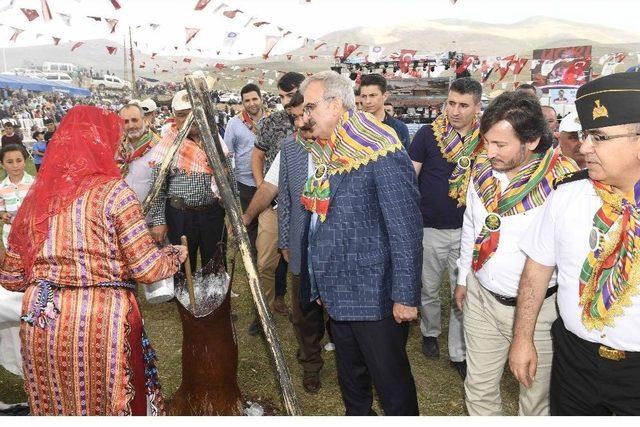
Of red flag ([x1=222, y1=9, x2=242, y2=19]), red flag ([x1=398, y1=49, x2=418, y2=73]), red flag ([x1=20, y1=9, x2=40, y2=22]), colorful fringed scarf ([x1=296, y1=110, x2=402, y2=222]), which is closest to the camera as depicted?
colorful fringed scarf ([x1=296, y1=110, x2=402, y2=222])

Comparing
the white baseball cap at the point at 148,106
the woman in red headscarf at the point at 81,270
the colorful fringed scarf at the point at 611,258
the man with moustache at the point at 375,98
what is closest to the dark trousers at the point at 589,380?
the colorful fringed scarf at the point at 611,258

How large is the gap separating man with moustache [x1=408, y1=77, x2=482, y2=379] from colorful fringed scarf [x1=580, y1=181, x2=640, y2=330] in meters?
1.92

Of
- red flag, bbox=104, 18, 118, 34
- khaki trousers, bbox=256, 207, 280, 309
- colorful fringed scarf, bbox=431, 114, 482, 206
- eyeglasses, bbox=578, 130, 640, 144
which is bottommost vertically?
khaki trousers, bbox=256, 207, 280, 309

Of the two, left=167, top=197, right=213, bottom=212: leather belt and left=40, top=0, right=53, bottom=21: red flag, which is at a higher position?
left=40, top=0, right=53, bottom=21: red flag

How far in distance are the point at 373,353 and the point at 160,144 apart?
3.36 meters

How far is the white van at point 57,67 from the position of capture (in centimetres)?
4859

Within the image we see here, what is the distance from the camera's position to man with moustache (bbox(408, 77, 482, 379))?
390 centimetres

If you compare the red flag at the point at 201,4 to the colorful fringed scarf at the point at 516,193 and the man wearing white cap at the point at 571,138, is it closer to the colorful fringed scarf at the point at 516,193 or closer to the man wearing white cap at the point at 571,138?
the man wearing white cap at the point at 571,138

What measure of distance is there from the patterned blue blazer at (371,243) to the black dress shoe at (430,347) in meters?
1.81

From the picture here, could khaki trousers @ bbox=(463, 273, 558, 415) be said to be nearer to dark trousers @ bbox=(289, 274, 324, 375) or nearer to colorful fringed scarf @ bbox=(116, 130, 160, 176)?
dark trousers @ bbox=(289, 274, 324, 375)

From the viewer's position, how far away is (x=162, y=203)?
14.9 feet

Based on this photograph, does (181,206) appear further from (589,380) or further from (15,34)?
(15,34)

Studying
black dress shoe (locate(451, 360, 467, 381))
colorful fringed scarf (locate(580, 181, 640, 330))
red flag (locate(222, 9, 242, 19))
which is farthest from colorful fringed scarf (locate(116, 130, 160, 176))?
red flag (locate(222, 9, 242, 19))

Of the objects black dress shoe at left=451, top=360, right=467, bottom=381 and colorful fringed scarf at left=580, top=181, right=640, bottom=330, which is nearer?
colorful fringed scarf at left=580, top=181, right=640, bottom=330
